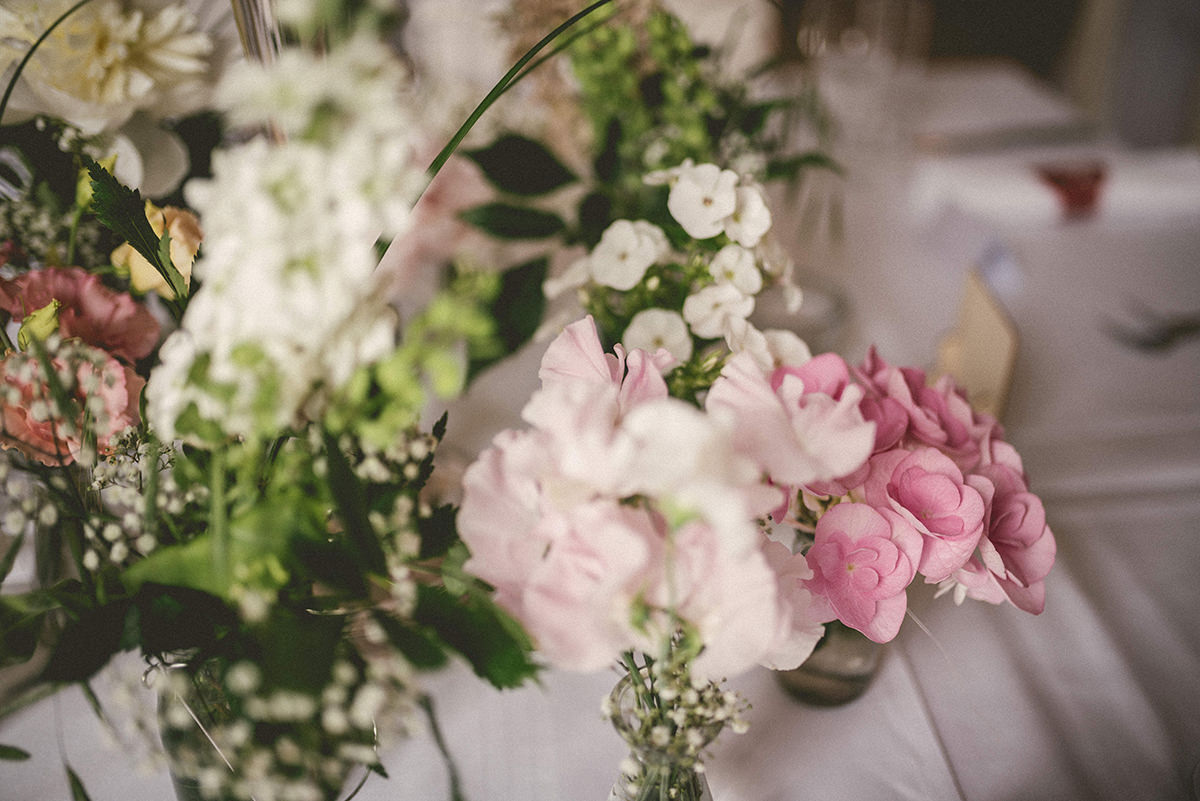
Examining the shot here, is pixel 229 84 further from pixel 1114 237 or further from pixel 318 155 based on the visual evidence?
pixel 1114 237

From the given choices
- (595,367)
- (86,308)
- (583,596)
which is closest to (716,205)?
(595,367)

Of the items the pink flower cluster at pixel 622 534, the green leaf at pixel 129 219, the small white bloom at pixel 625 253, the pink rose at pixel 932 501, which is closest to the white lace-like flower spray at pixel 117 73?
the green leaf at pixel 129 219

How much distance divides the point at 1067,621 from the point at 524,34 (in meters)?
0.81

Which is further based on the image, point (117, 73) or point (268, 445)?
point (117, 73)

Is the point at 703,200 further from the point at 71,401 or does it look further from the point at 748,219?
the point at 71,401

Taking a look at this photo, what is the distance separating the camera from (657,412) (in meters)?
0.24

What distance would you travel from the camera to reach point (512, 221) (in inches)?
26.4

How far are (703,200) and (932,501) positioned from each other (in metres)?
0.21

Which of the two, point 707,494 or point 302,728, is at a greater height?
point 707,494

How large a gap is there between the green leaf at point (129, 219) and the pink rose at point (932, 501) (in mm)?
359

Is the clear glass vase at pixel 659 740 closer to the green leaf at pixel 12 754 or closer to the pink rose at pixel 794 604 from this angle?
the pink rose at pixel 794 604

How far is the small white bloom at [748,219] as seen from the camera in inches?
17.6

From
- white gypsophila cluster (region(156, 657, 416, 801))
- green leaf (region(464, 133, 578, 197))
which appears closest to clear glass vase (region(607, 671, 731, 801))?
white gypsophila cluster (region(156, 657, 416, 801))

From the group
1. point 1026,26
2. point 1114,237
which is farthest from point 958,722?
point 1026,26
